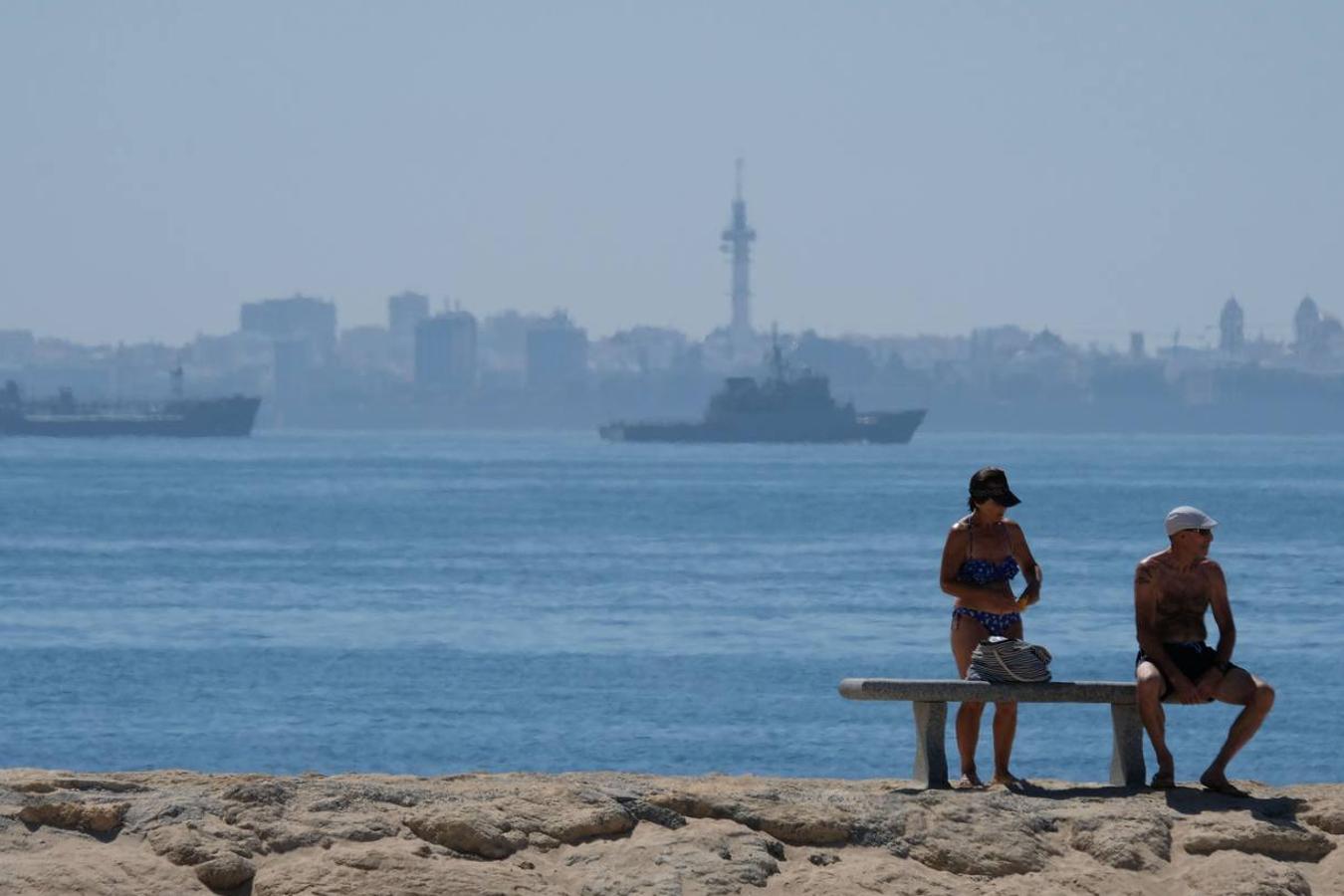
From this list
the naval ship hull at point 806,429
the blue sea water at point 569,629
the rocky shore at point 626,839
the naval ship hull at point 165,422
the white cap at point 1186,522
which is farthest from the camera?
the naval ship hull at point 165,422

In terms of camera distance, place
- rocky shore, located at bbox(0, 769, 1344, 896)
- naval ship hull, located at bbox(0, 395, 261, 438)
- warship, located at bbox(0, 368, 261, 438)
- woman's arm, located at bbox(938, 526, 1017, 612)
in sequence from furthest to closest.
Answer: warship, located at bbox(0, 368, 261, 438) → naval ship hull, located at bbox(0, 395, 261, 438) → woman's arm, located at bbox(938, 526, 1017, 612) → rocky shore, located at bbox(0, 769, 1344, 896)

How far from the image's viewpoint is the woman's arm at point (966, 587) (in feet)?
18.5

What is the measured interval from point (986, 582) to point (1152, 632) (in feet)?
1.28

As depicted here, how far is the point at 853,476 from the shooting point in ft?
302

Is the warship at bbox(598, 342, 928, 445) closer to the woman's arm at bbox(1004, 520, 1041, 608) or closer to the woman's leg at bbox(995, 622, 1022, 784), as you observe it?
the woman's leg at bbox(995, 622, 1022, 784)

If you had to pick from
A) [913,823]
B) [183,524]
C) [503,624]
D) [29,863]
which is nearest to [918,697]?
[913,823]

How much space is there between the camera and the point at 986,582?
569cm

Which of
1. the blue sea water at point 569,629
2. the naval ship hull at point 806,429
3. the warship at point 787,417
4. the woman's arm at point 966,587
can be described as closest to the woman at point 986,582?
the woman's arm at point 966,587

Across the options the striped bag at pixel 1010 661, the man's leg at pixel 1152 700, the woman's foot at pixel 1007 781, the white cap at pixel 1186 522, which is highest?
the white cap at pixel 1186 522

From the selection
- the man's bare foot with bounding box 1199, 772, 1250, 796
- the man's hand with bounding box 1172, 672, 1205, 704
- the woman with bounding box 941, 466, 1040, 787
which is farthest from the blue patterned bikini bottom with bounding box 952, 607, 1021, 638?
the man's bare foot with bounding box 1199, 772, 1250, 796

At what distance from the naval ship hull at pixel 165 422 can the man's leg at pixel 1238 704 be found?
146 meters

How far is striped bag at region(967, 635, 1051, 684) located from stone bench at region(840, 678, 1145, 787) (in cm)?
2

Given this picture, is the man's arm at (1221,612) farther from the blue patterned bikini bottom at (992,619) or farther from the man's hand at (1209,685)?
the blue patterned bikini bottom at (992,619)

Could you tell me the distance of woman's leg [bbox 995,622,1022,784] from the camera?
5.72 m
